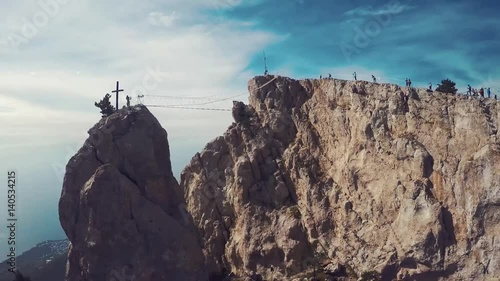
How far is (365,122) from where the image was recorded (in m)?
84.1

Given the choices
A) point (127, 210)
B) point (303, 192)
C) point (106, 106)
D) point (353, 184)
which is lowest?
point (127, 210)

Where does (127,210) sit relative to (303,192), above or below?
below

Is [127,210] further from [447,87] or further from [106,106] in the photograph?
[447,87]

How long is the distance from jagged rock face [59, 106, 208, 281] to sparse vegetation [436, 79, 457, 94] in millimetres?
47945

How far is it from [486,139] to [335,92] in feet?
92.7

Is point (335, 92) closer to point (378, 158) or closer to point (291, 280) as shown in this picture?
point (378, 158)

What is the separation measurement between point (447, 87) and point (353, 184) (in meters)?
22.9

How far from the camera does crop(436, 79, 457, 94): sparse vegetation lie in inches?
3233

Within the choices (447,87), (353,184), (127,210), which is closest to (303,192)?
(353,184)

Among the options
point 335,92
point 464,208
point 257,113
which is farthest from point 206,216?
point 464,208

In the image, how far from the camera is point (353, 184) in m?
83.8

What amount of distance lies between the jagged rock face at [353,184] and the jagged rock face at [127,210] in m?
25.4

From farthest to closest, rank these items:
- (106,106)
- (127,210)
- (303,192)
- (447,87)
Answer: (303,192)
(447,87)
(106,106)
(127,210)

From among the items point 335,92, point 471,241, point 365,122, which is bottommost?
point 471,241
